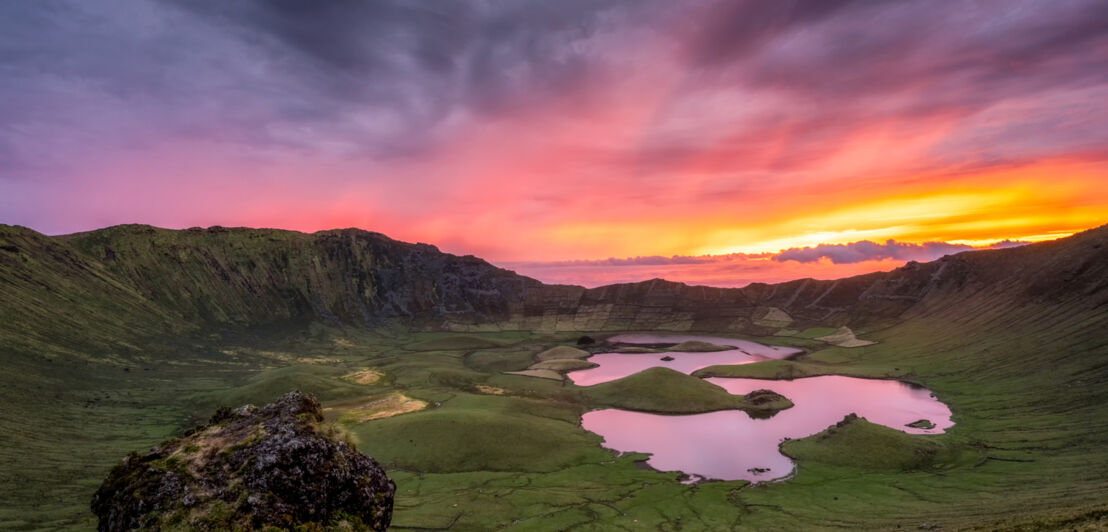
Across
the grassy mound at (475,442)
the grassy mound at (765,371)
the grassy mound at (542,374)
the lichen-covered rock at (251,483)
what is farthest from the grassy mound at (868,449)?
the grassy mound at (542,374)

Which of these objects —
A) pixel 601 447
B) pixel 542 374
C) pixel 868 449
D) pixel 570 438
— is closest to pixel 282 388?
pixel 542 374

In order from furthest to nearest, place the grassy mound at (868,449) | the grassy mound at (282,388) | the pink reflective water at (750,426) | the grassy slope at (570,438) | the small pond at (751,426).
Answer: the grassy mound at (282,388), the pink reflective water at (750,426), the small pond at (751,426), the grassy mound at (868,449), the grassy slope at (570,438)

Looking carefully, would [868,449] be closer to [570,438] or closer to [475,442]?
[570,438]

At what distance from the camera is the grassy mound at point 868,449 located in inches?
3388

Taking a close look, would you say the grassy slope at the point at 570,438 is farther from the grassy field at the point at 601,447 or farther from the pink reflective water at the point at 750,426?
the pink reflective water at the point at 750,426

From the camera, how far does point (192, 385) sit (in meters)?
160

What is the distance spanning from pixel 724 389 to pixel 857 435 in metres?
57.4

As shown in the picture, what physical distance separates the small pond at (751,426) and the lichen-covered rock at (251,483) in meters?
65.4

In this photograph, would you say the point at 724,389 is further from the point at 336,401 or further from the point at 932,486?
the point at 336,401

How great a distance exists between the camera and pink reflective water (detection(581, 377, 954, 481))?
293ft

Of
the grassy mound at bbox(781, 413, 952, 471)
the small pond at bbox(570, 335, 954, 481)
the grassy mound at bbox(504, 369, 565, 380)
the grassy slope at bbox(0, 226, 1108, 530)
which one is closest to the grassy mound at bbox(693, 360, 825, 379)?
the grassy slope at bbox(0, 226, 1108, 530)

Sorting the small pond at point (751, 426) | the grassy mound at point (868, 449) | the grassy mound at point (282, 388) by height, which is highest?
the grassy mound at point (282, 388)

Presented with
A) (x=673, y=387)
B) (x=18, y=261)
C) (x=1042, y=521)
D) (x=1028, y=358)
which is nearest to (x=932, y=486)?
(x=1042, y=521)

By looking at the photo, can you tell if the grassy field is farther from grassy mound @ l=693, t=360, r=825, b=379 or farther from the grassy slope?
grassy mound @ l=693, t=360, r=825, b=379
